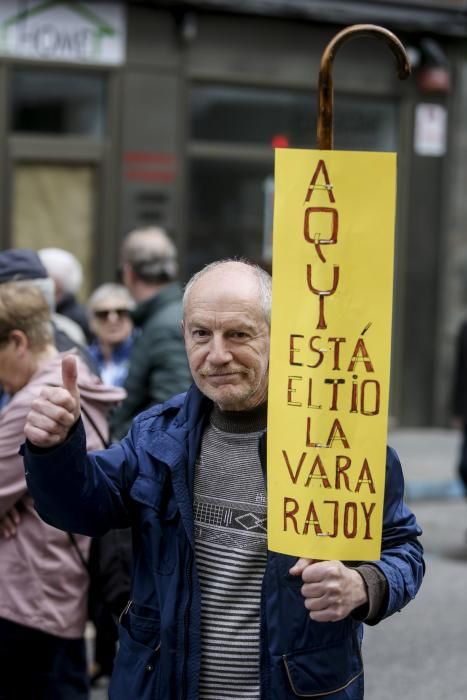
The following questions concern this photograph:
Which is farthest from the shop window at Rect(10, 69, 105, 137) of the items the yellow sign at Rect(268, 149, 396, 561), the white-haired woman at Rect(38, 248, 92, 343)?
the yellow sign at Rect(268, 149, 396, 561)

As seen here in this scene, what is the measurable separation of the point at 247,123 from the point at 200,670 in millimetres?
11294

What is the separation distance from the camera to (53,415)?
2.64m

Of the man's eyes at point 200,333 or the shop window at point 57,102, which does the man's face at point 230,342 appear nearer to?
the man's eyes at point 200,333

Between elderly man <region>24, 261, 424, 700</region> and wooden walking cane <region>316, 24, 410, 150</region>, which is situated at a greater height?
wooden walking cane <region>316, 24, 410, 150</region>

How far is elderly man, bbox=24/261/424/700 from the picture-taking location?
2723mm

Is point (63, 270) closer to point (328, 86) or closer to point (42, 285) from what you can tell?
point (42, 285)

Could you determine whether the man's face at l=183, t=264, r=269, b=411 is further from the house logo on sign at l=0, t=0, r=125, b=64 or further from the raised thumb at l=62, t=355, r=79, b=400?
the house logo on sign at l=0, t=0, r=125, b=64

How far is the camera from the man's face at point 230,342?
282cm

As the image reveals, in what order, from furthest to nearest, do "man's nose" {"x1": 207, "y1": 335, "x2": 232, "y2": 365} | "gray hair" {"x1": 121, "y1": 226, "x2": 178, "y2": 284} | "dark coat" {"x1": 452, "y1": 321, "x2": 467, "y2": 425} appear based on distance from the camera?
1. "dark coat" {"x1": 452, "y1": 321, "x2": 467, "y2": 425}
2. "gray hair" {"x1": 121, "y1": 226, "x2": 178, "y2": 284}
3. "man's nose" {"x1": 207, "y1": 335, "x2": 232, "y2": 365}

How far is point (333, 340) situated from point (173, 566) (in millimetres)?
622

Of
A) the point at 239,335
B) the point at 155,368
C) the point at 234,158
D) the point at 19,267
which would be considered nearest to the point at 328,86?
the point at 239,335

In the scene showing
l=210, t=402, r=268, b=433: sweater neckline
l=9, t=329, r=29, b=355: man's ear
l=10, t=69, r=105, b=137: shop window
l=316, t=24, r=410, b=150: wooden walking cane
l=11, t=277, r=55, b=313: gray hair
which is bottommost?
l=210, t=402, r=268, b=433: sweater neckline

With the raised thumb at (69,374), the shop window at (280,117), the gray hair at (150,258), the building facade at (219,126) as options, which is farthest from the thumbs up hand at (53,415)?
the shop window at (280,117)

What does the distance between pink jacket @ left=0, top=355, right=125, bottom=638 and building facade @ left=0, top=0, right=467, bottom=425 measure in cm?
802
